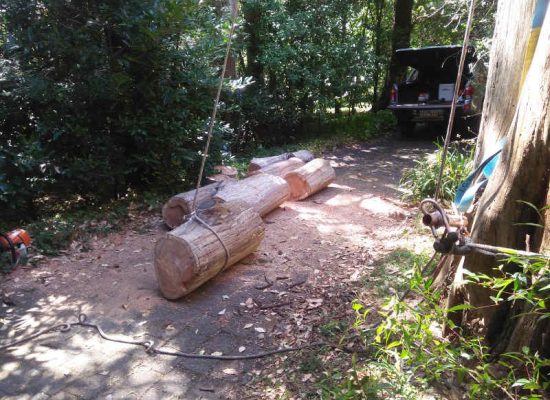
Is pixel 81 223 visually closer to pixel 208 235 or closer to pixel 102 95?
pixel 102 95

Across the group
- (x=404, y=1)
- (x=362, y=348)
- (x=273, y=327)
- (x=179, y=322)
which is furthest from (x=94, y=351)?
(x=404, y=1)

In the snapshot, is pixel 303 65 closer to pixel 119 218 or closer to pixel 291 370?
pixel 119 218

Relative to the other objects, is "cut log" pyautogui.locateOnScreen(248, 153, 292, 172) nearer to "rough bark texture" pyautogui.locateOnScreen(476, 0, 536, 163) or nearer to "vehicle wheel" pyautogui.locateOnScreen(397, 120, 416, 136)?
"rough bark texture" pyautogui.locateOnScreen(476, 0, 536, 163)

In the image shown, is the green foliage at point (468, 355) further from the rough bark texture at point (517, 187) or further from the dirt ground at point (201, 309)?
the dirt ground at point (201, 309)

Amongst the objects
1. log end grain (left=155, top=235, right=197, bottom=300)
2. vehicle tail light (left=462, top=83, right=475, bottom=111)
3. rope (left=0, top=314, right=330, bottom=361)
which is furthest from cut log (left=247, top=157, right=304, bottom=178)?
vehicle tail light (left=462, top=83, right=475, bottom=111)

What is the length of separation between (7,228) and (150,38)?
3181 millimetres

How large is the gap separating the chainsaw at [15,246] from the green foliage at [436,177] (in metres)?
4.76

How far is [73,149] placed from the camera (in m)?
6.84

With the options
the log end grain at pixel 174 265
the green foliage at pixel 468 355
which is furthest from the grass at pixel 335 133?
the green foliage at pixel 468 355

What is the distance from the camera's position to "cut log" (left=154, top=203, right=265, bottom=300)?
4.10 m

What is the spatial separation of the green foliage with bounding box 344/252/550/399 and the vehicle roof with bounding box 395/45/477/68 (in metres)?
8.76

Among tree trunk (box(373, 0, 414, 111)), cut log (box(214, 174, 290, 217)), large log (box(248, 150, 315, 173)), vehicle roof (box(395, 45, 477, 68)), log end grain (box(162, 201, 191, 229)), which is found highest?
tree trunk (box(373, 0, 414, 111))

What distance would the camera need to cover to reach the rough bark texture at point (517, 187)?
2.35m

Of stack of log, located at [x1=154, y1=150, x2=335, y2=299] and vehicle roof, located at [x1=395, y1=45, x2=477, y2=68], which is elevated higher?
vehicle roof, located at [x1=395, y1=45, x2=477, y2=68]
